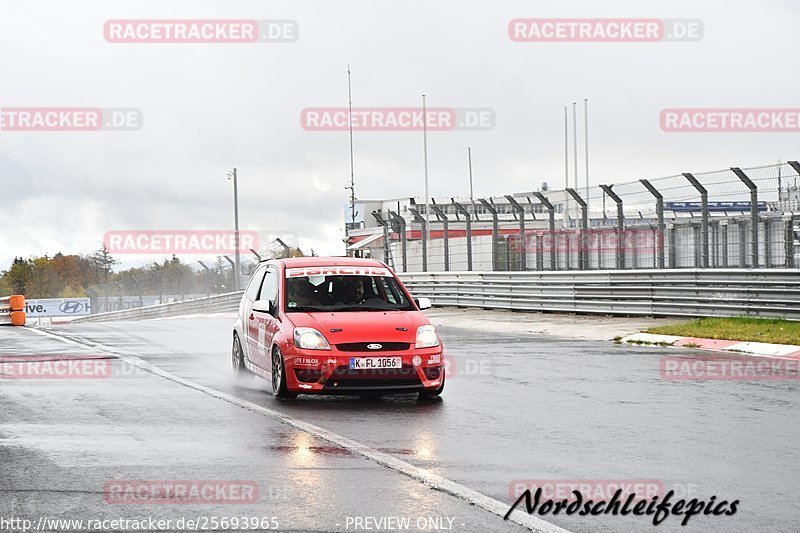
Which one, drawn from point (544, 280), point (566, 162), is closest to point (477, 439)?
point (544, 280)

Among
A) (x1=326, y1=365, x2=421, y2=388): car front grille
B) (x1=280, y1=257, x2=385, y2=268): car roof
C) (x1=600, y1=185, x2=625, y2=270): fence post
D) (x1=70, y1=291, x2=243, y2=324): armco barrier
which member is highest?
(x1=600, y1=185, x2=625, y2=270): fence post

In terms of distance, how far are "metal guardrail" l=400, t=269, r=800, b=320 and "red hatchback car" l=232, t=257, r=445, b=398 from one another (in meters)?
10.3

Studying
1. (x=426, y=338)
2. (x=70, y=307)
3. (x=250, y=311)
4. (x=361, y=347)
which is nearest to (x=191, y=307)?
(x=250, y=311)

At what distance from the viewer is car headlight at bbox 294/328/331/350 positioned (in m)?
11.1

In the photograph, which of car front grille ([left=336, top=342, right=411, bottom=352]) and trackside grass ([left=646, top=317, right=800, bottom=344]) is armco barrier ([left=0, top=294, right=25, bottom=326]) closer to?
trackside grass ([left=646, top=317, right=800, bottom=344])

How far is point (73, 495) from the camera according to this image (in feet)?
21.5

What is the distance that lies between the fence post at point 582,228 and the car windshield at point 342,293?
12919 mm

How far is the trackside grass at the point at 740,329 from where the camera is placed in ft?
57.5

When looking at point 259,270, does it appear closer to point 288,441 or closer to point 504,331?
point 288,441

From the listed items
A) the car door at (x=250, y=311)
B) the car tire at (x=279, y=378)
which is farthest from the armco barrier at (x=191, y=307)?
the car tire at (x=279, y=378)

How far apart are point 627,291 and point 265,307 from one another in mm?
14263

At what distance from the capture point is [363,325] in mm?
11266

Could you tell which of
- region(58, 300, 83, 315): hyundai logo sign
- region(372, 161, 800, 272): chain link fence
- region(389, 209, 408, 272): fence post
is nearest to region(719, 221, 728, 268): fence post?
region(372, 161, 800, 272): chain link fence

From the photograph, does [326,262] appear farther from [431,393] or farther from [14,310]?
Result: [14,310]
